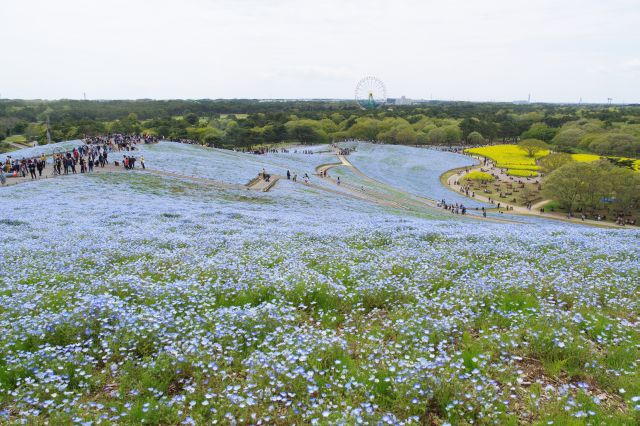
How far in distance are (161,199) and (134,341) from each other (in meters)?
26.4

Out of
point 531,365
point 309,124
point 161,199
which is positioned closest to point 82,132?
point 309,124

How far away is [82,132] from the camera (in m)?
94.0

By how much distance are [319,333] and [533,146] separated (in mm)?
116725

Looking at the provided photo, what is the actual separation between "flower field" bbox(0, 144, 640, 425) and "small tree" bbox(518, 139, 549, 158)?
10488 centimetres

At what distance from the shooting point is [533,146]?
4235 inches

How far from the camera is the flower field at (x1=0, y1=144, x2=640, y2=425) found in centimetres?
543

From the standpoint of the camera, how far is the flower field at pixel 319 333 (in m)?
5.43

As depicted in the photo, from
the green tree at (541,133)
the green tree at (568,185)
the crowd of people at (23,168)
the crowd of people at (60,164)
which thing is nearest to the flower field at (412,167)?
the green tree at (568,185)

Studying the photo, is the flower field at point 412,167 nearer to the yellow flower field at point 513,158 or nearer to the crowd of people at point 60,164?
the yellow flower field at point 513,158

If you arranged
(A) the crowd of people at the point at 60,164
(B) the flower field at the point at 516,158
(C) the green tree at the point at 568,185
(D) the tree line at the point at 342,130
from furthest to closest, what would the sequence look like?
(D) the tree line at the point at 342,130
(B) the flower field at the point at 516,158
(C) the green tree at the point at 568,185
(A) the crowd of people at the point at 60,164

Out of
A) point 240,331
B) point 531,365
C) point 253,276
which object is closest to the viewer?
point 531,365

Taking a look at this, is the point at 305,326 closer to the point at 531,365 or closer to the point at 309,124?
the point at 531,365

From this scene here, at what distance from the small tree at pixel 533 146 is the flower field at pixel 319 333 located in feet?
344

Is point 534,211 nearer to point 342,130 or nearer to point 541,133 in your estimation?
point 342,130
